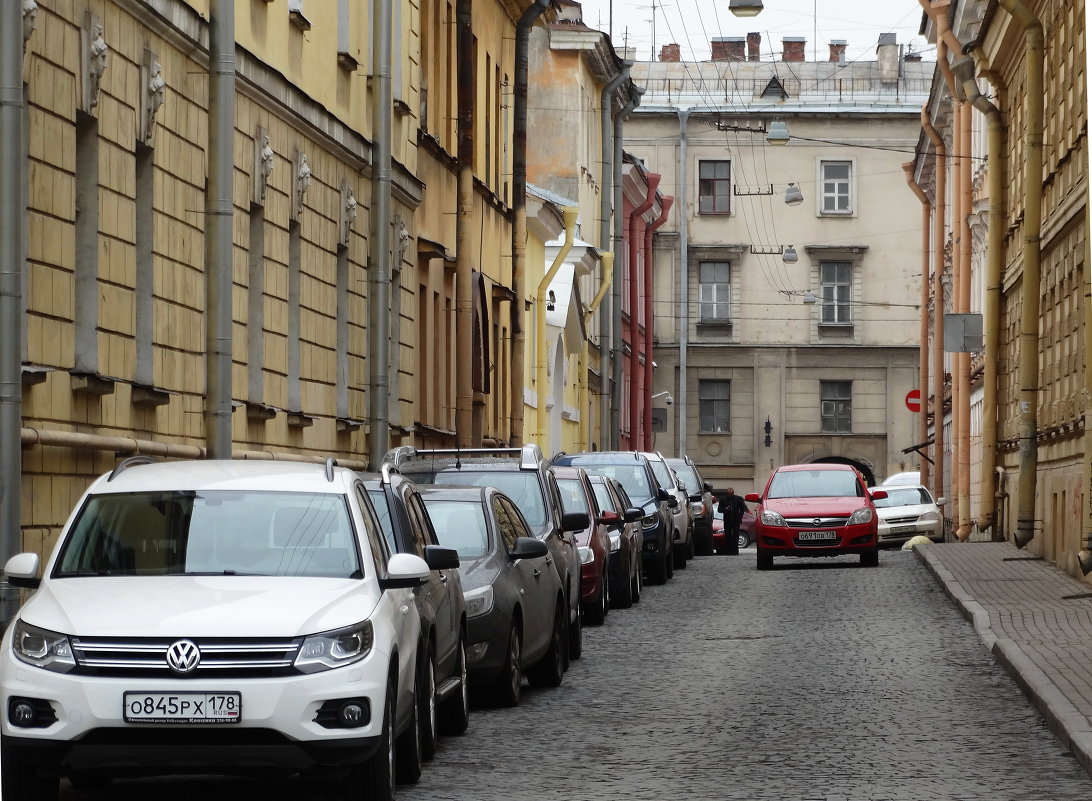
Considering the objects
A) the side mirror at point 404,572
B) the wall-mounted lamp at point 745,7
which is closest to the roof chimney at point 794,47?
the wall-mounted lamp at point 745,7

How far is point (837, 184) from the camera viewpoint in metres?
73.7

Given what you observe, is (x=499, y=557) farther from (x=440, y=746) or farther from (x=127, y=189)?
(x=127, y=189)

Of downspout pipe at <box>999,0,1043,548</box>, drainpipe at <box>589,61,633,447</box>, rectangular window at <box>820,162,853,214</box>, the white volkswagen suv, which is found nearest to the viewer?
the white volkswagen suv

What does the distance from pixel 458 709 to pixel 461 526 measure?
6.56ft

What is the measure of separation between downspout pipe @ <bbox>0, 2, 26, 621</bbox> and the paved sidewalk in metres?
5.78

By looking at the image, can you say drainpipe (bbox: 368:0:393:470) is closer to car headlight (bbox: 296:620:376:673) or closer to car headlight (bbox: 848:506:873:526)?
car headlight (bbox: 848:506:873:526)

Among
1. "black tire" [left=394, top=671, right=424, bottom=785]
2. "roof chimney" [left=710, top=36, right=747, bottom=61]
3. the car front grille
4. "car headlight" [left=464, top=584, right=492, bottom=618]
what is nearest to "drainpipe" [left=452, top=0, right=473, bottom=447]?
"car headlight" [left=464, top=584, right=492, bottom=618]

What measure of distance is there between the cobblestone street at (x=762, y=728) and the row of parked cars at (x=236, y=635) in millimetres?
479

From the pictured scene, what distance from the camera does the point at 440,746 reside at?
37.8 ft

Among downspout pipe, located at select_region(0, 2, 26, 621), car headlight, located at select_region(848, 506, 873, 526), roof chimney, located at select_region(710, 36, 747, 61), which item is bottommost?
car headlight, located at select_region(848, 506, 873, 526)

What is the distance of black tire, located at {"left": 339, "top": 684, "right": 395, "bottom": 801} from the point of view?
8883 millimetres

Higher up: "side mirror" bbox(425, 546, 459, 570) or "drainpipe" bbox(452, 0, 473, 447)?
"drainpipe" bbox(452, 0, 473, 447)

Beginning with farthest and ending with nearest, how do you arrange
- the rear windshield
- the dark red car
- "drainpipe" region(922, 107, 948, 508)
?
"drainpipe" region(922, 107, 948, 508) < the rear windshield < the dark red car

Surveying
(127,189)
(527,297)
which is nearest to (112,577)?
(127,189)
